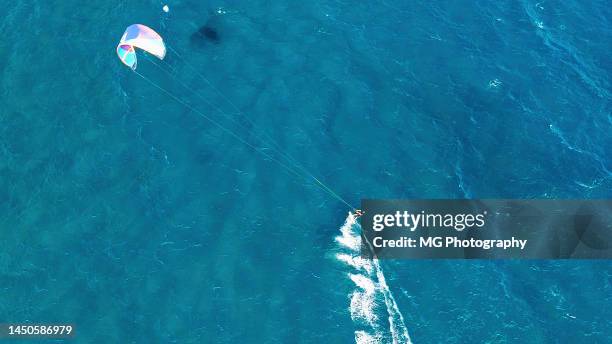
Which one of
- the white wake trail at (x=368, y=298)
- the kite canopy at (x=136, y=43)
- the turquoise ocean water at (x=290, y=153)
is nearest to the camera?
the white wake trail at (x=368, y=298)

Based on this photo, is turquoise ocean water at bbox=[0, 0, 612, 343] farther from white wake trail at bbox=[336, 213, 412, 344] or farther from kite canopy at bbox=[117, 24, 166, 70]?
kite canopy at bbox=[117, 24, 166, 70]

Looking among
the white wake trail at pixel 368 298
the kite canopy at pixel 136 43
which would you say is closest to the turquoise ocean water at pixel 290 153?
the white wake trail at pixel 368 298

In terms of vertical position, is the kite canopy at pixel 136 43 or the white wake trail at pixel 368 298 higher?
the kite canopy at pixel 136 43

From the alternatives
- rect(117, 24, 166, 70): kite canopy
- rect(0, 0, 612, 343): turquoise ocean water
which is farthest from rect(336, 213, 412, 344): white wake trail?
rect(117, 24, 166, 70): kite canopy

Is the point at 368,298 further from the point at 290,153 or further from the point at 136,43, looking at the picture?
the point at 136,43

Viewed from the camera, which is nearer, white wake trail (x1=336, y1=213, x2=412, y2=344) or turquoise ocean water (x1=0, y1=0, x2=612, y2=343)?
white wake trail (x1=336, y1=213, x2=412, y2=344)

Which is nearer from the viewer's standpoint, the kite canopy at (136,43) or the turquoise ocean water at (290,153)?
the turquoise ocean water at (290,153)

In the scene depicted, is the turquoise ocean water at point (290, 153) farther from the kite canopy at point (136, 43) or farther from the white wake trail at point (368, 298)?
the kite canopy at point (136, 43)
